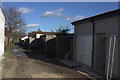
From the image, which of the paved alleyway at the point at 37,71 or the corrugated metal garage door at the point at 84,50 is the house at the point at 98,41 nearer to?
the corrugated metal garage door at the point at 84,50

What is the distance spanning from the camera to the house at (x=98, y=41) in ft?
20.3

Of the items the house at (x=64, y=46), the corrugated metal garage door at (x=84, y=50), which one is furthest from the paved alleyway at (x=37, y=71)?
the house at (x=64, y=46)

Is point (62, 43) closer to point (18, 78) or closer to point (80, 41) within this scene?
point (80, 41)

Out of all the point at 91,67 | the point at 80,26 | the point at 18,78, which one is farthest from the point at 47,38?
the point at 18,78

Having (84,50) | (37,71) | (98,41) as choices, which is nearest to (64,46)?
(84,50)

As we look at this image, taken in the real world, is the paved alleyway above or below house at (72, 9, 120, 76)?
below

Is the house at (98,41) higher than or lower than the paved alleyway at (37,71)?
higher

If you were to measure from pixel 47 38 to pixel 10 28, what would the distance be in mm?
17167

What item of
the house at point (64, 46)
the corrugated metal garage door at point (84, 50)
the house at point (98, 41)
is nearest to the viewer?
the house at point (98, 41)

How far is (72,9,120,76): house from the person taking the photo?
6.20 m

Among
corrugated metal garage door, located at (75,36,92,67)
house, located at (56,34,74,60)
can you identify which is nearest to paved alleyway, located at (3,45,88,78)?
corrugated metal garage door, located at (75,36,92,67)

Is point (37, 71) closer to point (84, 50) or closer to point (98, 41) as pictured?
point (84, 50)

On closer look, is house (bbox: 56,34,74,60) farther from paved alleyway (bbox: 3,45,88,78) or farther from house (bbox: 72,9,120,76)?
paved alleyway (bbox: 3,45,88,78)

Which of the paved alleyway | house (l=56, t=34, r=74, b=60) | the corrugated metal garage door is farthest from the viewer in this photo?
house (l=56, t=34, r=74, b=60)
